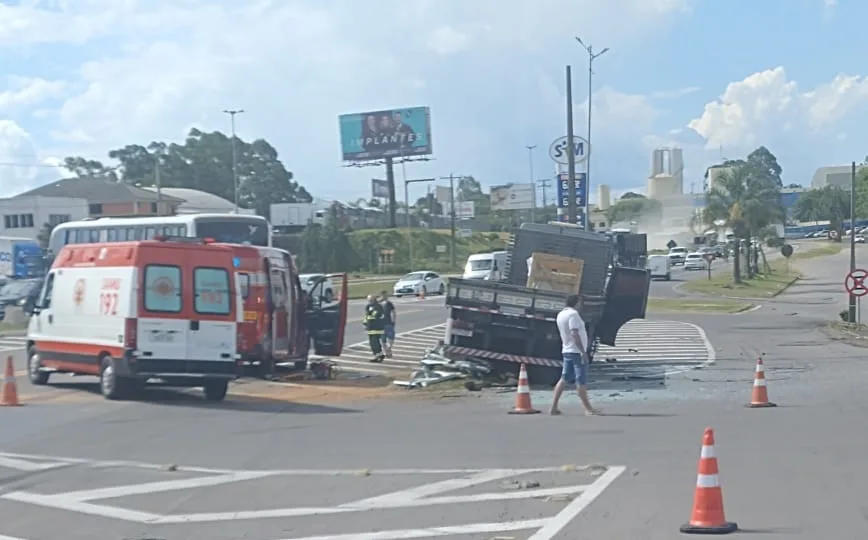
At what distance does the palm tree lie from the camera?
257 feet

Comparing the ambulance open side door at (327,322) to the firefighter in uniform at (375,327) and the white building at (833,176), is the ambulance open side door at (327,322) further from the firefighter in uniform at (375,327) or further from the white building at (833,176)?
the white building at (833,176)

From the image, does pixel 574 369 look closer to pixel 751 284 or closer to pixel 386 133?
pixel 751 284

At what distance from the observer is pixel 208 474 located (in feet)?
41.0

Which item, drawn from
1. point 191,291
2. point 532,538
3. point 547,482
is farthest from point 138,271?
point 532,538

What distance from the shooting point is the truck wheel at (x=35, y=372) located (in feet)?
74.6

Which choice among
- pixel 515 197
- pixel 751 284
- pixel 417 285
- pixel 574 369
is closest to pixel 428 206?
pixel 515 197

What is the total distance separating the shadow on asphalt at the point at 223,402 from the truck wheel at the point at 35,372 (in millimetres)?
367

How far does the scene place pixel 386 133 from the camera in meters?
99.3

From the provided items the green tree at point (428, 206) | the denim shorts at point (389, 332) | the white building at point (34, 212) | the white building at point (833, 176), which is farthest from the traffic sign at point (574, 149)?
the white building at point (833, 176)

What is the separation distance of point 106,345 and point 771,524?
43.5 ft

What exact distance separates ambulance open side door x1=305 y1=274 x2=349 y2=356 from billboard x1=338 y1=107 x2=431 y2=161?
240 ft

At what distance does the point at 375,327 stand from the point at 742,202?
54082 mm

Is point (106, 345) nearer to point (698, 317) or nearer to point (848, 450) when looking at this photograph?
point (848, 450)

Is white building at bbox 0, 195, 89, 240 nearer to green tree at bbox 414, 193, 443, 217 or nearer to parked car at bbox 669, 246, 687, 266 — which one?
parked car at bbox 669, 246, 687, 266
